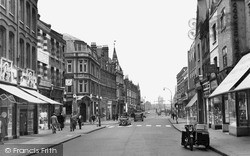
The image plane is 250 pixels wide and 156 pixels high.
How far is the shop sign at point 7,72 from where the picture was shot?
2161 centimetres

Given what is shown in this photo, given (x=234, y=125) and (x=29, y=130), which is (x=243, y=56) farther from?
(x=29, y=130)

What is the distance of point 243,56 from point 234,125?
14.9 feet

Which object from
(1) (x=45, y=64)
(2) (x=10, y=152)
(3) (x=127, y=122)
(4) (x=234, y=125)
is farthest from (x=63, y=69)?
(2) (x=10, y=152)

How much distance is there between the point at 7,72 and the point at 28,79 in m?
4.90

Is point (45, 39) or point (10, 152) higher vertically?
point (45, 39)

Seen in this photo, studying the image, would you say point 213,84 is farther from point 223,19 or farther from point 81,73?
point 81,73

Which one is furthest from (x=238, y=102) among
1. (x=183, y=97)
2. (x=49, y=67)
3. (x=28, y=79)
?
(x=183, y=97)

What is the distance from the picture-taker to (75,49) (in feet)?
209

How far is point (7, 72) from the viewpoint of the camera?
22453 millimetres

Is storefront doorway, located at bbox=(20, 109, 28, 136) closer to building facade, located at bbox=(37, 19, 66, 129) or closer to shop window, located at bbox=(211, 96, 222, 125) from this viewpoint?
building facade, located at bbox=(37, 19, 66, 129)

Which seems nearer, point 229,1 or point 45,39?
point 229,1

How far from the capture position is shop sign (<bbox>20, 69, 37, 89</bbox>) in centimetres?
2602

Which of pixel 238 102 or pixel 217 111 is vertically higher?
pixel 238 102

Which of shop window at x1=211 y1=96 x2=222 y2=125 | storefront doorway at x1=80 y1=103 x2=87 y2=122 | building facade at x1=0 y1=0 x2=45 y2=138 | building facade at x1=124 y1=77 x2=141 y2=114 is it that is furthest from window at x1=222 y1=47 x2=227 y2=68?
building facade at x1=124 y1=77 x2=141 y2=114
